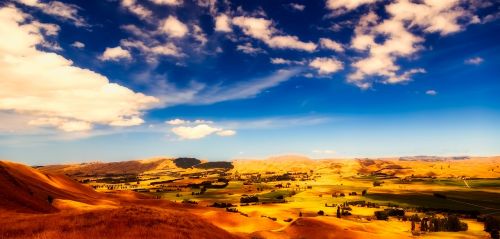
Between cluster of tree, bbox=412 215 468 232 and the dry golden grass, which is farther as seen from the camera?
cluster of tree, bbox=412 215 468 232

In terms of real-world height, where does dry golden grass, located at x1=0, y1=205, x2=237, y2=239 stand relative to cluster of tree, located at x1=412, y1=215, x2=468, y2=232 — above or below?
above

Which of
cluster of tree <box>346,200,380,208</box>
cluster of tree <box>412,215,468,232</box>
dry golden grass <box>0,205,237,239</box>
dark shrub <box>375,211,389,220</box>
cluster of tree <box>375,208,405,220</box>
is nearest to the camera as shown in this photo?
dry golden grass <box>0,205,237,239</box>

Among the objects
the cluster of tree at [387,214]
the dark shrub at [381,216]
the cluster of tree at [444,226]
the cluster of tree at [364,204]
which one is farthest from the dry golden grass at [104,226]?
the cluster of tree at [364,204]

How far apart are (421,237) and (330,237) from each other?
16.8 m

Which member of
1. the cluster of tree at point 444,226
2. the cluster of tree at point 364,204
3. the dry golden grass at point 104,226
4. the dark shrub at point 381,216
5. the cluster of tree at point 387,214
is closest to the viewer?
the dry golden grass at point 104,226

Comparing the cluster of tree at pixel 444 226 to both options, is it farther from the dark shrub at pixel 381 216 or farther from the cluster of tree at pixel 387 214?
the cluster of tree at pixel 387 214

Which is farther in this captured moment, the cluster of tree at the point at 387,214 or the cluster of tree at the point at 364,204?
the cluster of tree at the point at 364,204

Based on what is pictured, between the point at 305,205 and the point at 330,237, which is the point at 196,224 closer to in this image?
the point at 330,237

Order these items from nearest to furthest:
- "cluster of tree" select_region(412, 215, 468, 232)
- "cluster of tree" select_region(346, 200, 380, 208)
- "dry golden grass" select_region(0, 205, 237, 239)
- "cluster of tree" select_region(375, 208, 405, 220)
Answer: "dry golden grass" select_region(0, 205, 237, 239) < "cluster of tree" select_region(412, 215, 468, 232) < "cluster of tree" select_region(375, 208, 405, 220) < "cluster of tree" select_region(346, 200, 380, 208)

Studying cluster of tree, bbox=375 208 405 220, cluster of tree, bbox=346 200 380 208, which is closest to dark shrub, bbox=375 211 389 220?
cluster of tree, bbox=375 208 405 220

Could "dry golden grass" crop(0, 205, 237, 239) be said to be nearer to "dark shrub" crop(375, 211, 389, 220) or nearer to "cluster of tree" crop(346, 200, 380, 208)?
"dark shrub" crop(375, 211, 389, 220)

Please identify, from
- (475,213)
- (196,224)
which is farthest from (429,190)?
(196,224)

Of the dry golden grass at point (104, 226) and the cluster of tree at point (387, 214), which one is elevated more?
the dry golden grass at point (104, 226)

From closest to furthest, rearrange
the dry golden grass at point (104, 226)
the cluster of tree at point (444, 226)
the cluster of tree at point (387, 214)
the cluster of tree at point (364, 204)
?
the dry golden grass at point (104, 226) → the cluster of tree at point (444, 226) → the cluster of tree at point (387, 214) → the cluster of tree at point (364, 204)
